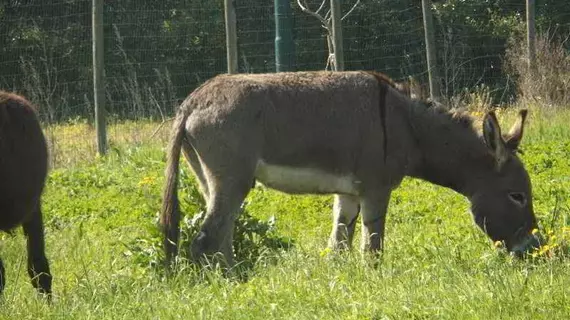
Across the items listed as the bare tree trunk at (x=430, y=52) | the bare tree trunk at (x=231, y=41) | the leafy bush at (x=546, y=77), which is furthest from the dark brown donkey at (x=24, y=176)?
the leafy bush at (x=546, y=77)

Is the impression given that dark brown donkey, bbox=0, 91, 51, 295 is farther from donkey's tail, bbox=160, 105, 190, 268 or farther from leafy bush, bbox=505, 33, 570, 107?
leafy bush, bbox=505, 33, 570, 107

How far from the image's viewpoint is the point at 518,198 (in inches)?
316

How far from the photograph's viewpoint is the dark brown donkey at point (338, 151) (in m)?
7.47

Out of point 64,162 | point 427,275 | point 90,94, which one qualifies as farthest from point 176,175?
point 90,94

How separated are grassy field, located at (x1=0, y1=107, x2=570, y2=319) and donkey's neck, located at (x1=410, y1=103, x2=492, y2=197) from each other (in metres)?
0.45

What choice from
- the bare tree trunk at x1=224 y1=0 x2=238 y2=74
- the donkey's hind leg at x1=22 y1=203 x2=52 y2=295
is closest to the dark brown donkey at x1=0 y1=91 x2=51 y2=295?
the donkey's hind leg at x1=22 y1=203 x2=52 y2=295

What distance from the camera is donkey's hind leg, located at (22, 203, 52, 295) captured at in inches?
287

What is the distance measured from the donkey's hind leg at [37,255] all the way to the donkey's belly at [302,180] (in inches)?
61.8

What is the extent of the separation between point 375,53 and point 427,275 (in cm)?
1135

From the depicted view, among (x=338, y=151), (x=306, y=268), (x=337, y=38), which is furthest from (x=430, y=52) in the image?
(x=306, y=268)

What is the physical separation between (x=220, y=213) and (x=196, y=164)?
1.70 ft

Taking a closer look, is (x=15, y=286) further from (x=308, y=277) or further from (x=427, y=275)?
(x=427, y=275)

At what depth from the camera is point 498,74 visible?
742 inches

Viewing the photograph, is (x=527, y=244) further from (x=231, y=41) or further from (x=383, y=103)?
(x=231, y=41)
